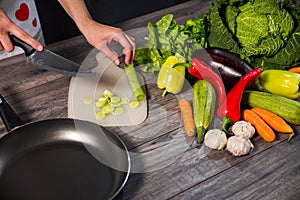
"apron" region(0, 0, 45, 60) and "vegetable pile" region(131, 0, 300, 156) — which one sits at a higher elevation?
"apron" region(0, 0, 45, 60)

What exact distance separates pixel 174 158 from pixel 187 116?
18cm

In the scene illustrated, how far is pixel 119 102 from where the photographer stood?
1457 millimetres

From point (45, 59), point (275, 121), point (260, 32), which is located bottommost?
point (275, 121)

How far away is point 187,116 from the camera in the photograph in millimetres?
1389

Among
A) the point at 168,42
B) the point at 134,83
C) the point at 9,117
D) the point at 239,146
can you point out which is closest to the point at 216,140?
the point at 239,146

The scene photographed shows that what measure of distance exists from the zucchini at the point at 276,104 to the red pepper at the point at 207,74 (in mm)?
76

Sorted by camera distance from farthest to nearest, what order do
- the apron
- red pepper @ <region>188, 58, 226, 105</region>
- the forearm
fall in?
the apron → the forearm → red pepper @ <region>188, 58, 226, 105</region>

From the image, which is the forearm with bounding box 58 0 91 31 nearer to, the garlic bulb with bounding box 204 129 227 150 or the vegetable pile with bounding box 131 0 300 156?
the vegetable pile with bounding box 131 0 300 156

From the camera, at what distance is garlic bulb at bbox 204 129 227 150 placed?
1273mm

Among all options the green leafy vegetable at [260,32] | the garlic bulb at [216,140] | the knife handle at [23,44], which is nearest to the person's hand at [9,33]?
the knife handle at [23,44]

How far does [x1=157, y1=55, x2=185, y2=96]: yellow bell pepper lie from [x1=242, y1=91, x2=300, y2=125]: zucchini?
0.74 ft

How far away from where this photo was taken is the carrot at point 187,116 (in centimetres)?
134

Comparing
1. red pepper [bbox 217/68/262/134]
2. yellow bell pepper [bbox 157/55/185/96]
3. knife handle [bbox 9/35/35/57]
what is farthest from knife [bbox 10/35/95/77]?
red pepper [bbox 217/68/262/134]

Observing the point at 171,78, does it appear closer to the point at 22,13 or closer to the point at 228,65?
the point at 228,65
